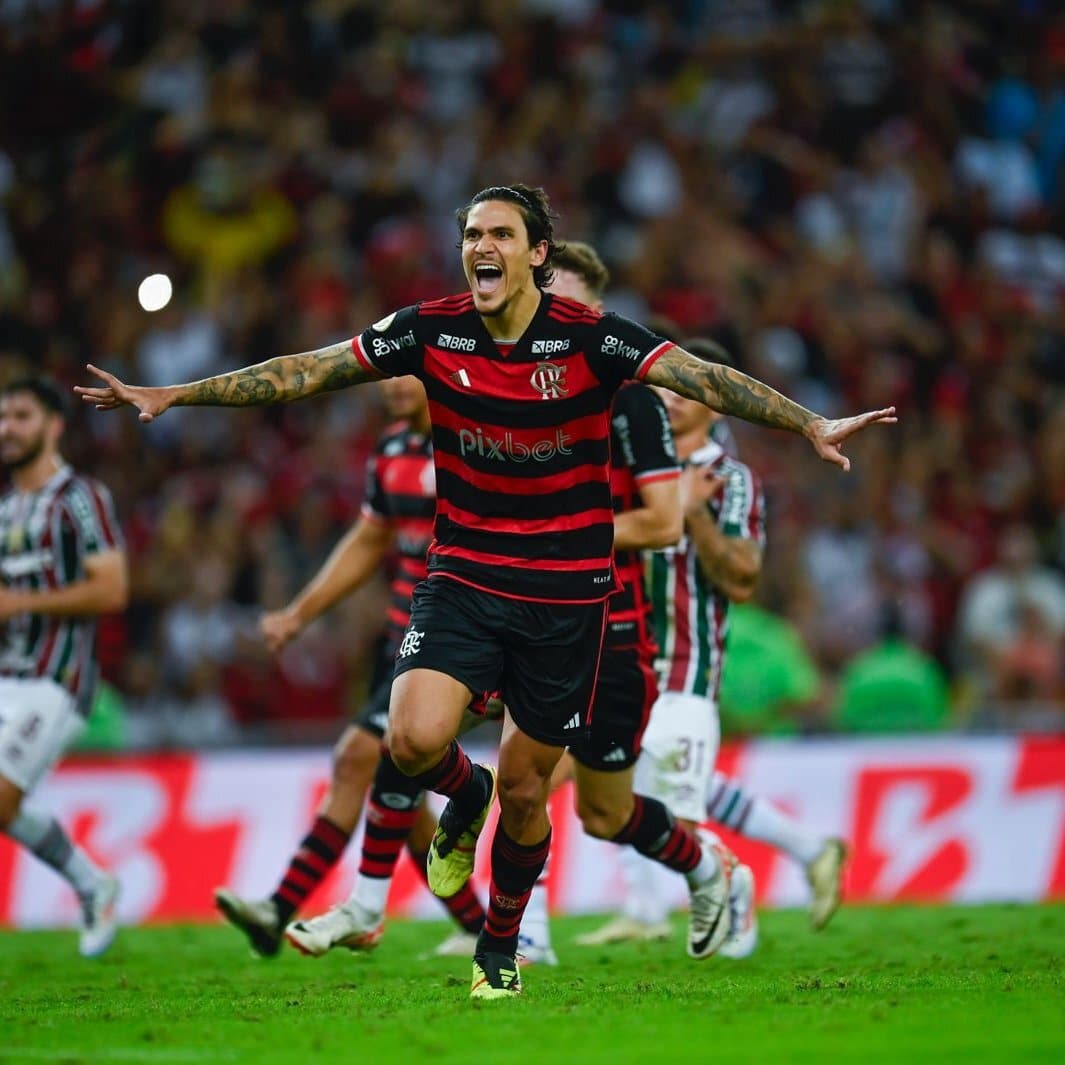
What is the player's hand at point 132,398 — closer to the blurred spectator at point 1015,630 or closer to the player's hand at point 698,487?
the player's hand at point 698,487

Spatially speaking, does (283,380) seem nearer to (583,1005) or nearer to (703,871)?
(583,1005)

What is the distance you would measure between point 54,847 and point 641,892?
3234 millimetres

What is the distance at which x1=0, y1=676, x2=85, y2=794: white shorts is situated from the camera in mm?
10289

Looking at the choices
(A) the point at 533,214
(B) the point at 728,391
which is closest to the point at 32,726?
(A) the point at 533,214

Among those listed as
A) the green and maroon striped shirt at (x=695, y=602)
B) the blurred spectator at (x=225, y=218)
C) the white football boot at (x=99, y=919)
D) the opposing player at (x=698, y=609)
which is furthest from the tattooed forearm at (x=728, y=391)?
the blurred spectator at (x=225, y=218)

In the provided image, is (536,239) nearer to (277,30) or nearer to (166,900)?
(166,900)

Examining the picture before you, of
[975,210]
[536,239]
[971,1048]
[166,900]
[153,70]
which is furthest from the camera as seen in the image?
[153,70]

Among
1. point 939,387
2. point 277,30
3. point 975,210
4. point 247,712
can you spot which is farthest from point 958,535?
point 277,30

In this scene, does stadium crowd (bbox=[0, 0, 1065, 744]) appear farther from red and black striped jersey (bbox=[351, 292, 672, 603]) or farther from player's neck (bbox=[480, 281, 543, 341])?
player's neck (bbox=[480, 281, 543, 341])

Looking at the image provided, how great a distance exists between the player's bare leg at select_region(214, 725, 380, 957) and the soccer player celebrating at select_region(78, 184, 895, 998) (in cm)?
208

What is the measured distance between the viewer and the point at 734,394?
712 cm

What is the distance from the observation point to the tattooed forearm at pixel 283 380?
7.34 meters

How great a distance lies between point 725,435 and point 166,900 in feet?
18.3

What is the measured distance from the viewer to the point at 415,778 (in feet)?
24.0
